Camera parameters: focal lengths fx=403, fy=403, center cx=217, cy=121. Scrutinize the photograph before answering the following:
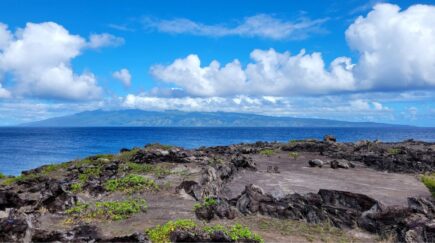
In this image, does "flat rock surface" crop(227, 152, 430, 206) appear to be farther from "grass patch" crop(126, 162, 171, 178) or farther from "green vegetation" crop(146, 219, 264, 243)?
"green vegetation" crop(146, 219, 264, 243)

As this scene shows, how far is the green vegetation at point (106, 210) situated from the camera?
1833cm

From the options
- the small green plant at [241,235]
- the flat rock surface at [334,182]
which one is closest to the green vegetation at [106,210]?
the small green plant at [241,235]

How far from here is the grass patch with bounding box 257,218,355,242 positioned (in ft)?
53.2

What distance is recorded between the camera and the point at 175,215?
18766 mm

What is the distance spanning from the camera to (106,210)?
1895 cm

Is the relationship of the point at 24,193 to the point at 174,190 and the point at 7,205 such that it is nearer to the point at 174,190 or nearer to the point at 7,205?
the point at 7,205

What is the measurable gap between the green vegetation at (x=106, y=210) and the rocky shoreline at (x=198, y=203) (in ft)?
0.16

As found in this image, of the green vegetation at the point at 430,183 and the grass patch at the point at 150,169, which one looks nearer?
the green vegetation at the point at 430,183

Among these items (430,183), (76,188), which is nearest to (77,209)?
(76,188)

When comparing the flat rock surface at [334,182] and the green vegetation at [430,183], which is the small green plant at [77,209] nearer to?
the flat rock surface at [334,182]

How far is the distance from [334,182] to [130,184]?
16087mm

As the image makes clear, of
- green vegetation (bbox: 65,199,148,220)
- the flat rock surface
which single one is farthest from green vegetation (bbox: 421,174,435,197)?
green vegetation (bbox: 65,199,148,220)

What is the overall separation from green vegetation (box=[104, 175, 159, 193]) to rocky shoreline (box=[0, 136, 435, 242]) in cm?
6

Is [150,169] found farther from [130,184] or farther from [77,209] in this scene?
[77,209]
